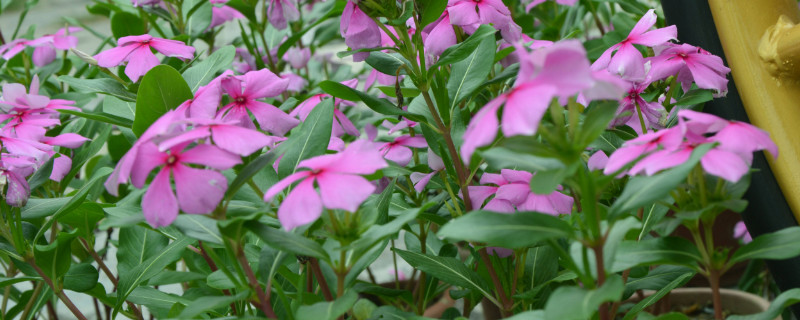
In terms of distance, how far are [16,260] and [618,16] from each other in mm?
1050

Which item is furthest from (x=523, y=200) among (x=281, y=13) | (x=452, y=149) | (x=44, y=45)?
(x=44, y=45)

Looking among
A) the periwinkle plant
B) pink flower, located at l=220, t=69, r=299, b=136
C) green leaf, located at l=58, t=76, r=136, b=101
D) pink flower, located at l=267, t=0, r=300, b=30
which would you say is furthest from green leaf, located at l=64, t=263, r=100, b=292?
pink flower, located at l=267, t=0, r=300, b=30

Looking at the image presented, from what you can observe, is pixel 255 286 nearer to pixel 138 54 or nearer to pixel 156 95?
pixel 156 95

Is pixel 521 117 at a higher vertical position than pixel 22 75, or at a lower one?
higher

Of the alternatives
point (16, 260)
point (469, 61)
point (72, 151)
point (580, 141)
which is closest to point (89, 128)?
point (72, 151)

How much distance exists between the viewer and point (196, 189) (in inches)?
21.8

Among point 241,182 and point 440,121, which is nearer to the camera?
point 241,182

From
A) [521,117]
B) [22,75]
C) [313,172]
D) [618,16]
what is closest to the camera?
[521,117]

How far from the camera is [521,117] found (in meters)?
0.46

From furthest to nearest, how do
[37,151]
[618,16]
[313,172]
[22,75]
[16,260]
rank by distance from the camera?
[22,75]
[618,16]
[16,260]
[37,151]
[313,172]

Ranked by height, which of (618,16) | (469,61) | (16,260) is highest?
(469,61)

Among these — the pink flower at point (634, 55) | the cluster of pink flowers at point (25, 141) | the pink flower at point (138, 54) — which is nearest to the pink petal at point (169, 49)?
the pink flower at point (138, 54)

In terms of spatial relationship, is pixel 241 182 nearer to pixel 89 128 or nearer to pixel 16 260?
pixel 16 260

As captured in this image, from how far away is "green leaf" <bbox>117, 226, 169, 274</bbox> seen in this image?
3.30ft
